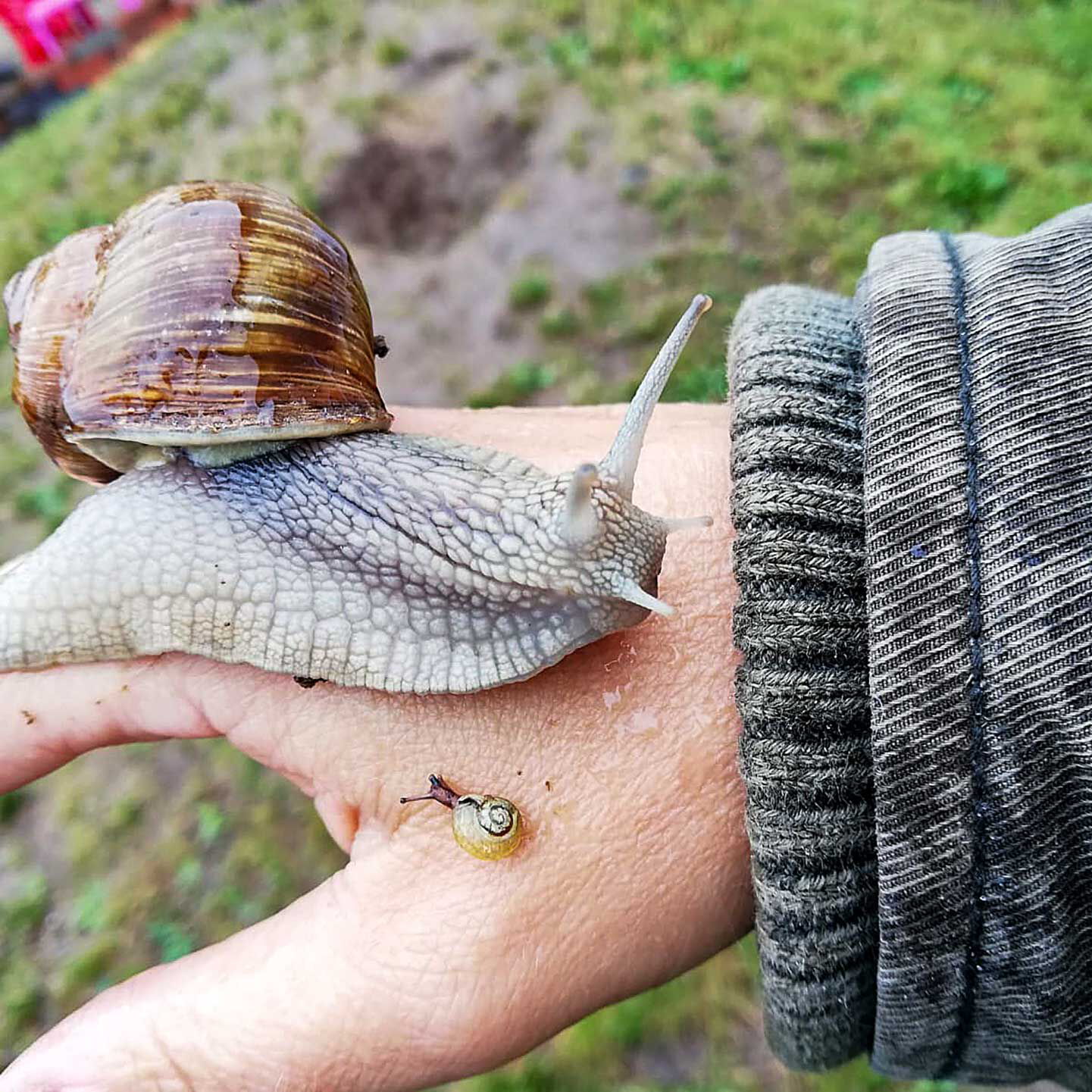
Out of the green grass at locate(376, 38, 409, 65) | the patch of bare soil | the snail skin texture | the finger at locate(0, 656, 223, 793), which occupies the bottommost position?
the finger at locate(0, 656, 223, 793)

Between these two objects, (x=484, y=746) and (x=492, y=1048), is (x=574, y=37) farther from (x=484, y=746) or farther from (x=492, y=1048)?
(x=492, y=1048)

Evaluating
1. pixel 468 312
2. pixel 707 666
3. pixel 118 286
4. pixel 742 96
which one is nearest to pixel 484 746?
pixel 707 666

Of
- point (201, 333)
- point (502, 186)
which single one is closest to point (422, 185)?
Result: point (502, 186)

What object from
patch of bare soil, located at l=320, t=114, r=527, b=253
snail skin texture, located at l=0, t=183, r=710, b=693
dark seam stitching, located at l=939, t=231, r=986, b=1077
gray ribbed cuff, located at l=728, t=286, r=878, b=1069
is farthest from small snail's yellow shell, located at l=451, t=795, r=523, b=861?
patch of bare soil, located at l=320, t=114, r=527, b=253

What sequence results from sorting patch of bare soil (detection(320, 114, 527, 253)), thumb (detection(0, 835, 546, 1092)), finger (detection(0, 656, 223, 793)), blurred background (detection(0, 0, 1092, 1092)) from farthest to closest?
1. patch of bare soil (detection(320, 114, 527, 253))
2. blurred background (detection(0, 0, 1092, 1092))
3. finger (detection(0, 656, 223, 793))
4. thumb (detection(0, 835, 546, 1092))

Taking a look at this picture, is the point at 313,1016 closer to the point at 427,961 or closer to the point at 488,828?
the point at 427,961

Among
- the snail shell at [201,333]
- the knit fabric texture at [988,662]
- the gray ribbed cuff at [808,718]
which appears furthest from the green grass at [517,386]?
the knit fabric texture at [988,662]

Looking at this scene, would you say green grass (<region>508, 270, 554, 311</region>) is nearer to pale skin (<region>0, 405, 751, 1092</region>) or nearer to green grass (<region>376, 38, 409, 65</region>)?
green grass (<region>376, 38, 409, 65</region>)
